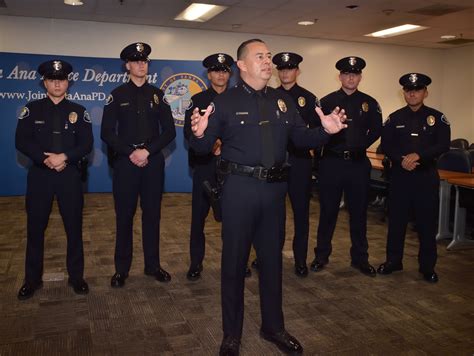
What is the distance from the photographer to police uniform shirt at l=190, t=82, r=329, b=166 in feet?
8.86

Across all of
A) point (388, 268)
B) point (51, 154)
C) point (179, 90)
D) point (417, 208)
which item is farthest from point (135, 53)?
point (179, 90)

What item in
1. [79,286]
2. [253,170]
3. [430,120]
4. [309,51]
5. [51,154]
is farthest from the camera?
[309,51]

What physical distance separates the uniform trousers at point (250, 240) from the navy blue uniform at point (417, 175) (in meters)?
1.76

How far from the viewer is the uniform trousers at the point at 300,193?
4.14m

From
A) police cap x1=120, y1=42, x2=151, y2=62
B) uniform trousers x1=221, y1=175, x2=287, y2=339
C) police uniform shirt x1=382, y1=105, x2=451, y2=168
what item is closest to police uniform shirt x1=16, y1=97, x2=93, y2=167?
police cap x1=120, y1=42, x2=151, y2=62

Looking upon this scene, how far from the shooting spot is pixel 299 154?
13.6ft

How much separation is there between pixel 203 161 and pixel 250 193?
1.32 m

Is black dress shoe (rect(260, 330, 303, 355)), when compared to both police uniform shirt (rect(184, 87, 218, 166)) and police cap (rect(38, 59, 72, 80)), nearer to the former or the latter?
police uniform shirt (rect(184, 87, 218, 166))

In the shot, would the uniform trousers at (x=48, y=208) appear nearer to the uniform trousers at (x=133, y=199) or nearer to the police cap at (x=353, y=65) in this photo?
the uniform trousers at (x=133, y=199)

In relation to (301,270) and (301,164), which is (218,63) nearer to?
(301,164)

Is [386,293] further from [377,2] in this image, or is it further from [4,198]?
[4,198]

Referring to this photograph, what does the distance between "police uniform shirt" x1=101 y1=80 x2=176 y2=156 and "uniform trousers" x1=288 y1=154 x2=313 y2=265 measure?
3.63 feet

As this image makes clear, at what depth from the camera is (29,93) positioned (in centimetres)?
809

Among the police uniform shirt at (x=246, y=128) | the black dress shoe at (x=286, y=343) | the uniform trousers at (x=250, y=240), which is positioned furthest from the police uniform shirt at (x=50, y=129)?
the black dress shoe at (x=286, y=343)
